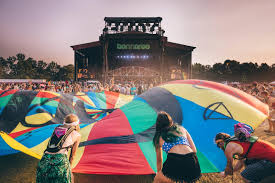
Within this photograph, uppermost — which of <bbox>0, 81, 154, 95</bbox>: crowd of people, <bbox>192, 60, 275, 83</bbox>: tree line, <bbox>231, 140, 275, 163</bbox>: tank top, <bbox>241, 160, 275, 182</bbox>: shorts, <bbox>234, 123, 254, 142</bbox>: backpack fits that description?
<bbox>192, 60, 275, 83</bbox>: tree line

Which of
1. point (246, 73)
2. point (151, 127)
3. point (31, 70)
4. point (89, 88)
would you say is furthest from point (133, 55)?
point (31, 70)

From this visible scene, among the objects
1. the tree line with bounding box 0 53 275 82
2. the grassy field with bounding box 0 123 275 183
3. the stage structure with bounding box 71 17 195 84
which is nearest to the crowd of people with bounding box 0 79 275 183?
the grassy field with bounding box 0 123 275 183

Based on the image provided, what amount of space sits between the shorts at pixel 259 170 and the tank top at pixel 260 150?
2.4 inches

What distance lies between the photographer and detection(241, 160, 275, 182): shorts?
1959mm

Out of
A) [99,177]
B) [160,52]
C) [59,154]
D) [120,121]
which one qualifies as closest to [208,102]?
[120,121]

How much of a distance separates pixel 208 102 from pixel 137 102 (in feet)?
5.26

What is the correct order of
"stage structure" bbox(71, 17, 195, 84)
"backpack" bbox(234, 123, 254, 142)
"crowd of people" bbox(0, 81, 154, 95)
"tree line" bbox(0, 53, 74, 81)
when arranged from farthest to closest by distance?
"tree line" bbox(0, 53, 74, 81)
"stage structure" bbox(71, 17, 195, 84)
"crowd of people" bbox(0, 81, 154, 95)
"backpack" bbox(234, 123, 254, 142)

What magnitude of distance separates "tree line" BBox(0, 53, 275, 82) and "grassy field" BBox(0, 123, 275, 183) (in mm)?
61965

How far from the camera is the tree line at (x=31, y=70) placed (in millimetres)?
76562

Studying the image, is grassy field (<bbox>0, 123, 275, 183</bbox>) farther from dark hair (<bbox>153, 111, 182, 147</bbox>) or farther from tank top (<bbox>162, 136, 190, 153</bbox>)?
dark hair (<bbox>153, 111, 182, 147</bbox>)

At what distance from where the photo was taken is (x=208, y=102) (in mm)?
3238

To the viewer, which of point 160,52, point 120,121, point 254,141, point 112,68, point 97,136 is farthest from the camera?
point 112,68

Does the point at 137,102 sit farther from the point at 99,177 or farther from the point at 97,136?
the point at 99,177

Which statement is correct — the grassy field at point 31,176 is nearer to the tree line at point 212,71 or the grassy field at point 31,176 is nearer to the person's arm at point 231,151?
the person's arm at point 231,151
